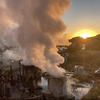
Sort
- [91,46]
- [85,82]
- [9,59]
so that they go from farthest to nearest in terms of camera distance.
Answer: [91,46]
[9,59]
[85,82]

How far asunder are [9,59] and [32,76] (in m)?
17.6

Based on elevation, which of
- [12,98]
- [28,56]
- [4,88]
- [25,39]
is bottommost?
[12,98]

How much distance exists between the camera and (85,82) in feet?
87.6

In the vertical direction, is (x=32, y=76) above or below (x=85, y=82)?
above

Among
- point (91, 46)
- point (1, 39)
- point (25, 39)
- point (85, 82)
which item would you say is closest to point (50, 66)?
point (25, 39)

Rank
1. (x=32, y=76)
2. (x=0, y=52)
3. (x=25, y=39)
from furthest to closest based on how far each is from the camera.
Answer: (x=0, y=52)
(x=25, y=39)
(x=32, y=76)

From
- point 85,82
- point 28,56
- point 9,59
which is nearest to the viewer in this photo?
point 28,56

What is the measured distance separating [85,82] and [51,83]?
1416 cm

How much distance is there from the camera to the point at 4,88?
1625 cm

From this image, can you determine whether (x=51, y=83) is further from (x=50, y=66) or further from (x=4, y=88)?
(x=4, y=88)

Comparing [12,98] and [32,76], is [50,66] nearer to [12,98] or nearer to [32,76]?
[32,76]

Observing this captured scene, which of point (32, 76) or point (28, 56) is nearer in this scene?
point (32, 76)

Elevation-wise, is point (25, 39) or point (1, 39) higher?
point (1, 39)

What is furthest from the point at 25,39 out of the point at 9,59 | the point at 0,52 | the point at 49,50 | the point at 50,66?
the point at 0,52
